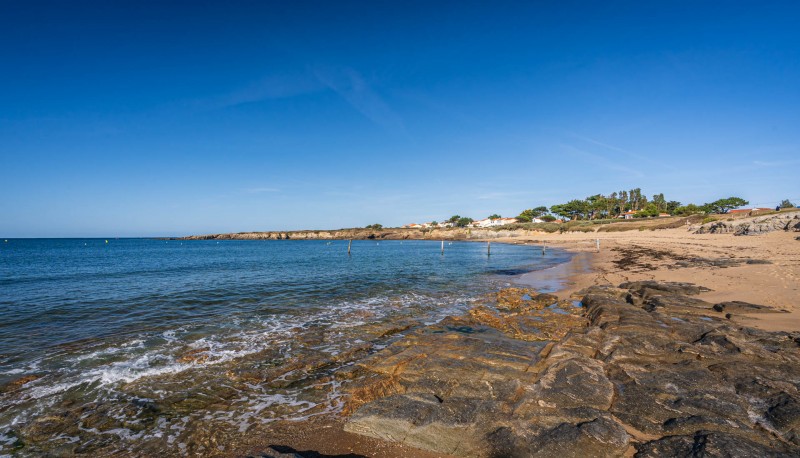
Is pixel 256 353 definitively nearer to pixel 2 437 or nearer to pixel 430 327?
pixel 2 437

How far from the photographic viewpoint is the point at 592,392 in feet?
18.2

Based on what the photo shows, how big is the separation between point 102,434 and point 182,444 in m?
1.60

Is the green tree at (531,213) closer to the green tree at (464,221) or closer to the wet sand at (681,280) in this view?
the green tree at (464,221)

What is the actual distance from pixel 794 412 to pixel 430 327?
7971 millimetres

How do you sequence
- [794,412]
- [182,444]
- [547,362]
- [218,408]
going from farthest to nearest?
[547,362], [218,408], [182,444], [794,412]

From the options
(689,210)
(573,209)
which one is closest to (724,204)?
(689,210)

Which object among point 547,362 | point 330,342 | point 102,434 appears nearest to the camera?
point 102,434

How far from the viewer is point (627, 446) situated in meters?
4.27

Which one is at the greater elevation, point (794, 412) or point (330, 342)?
point (794, 412)

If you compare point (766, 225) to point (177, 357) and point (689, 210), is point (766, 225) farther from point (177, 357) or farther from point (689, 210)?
point (177, 357)

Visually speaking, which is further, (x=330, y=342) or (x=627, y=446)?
(x=330, y=342)

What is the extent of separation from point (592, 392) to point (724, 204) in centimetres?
12047

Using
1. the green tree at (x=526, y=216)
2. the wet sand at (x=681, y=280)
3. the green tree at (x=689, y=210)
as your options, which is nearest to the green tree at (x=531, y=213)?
the green tree at (x=526, y=216)

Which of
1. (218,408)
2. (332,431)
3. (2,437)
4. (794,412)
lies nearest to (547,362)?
(794,412)
